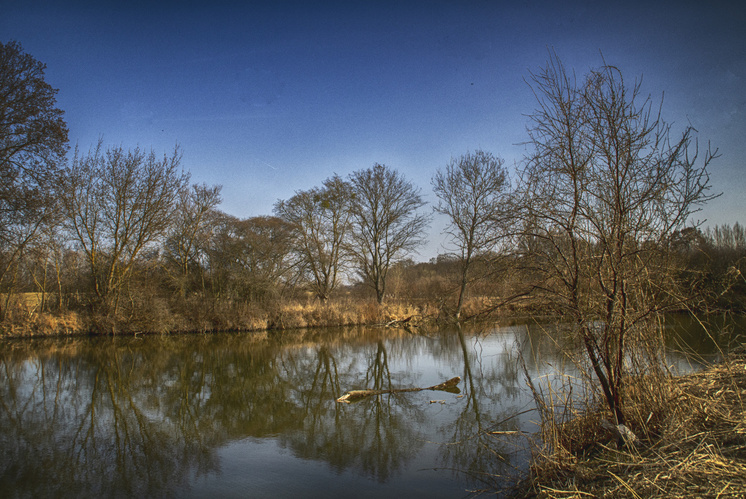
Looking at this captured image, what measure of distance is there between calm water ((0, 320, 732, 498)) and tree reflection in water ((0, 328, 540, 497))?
2 centimetres

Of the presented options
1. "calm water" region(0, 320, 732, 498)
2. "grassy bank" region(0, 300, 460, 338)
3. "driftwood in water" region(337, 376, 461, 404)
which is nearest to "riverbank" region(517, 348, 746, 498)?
"calm water" region(0, 320, 732, 498)

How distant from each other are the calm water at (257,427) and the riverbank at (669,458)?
2.47 ft

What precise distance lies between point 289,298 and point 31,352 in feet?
36.8

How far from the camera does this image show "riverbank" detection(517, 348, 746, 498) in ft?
9.44

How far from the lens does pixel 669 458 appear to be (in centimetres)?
329

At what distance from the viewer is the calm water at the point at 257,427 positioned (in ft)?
14.7

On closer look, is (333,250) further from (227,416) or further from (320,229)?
(227,416)

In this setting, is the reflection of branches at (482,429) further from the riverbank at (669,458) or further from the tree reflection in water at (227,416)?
the riverbank at (669,458)

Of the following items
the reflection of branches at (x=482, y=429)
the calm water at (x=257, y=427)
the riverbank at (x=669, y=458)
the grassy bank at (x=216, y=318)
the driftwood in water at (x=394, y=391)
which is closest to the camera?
the riverbank at (x=669, y=458)

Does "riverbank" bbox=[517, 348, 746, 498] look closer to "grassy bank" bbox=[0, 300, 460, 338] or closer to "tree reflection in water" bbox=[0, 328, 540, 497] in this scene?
"tree reflection in water" bbox=[0, 328, 540, 497]

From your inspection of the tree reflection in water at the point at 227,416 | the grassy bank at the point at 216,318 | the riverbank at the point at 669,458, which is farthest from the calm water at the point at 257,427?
the grassy bank at the point at 216,318

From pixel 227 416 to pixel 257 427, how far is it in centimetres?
85

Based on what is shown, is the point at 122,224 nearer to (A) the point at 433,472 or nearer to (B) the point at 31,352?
(B) the point at 31,352

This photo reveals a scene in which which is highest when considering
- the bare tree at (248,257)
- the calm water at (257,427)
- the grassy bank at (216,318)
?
the bare tree at (248,257)
